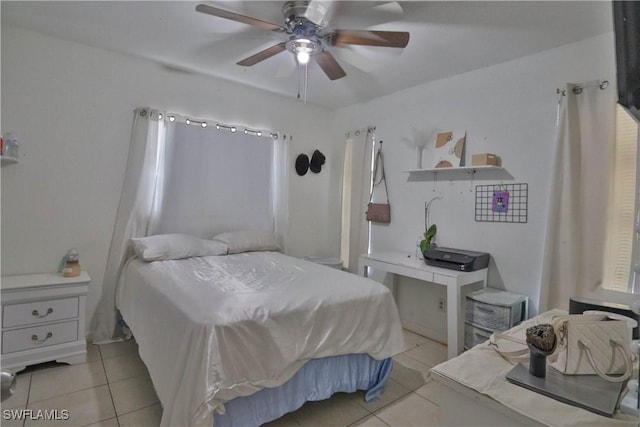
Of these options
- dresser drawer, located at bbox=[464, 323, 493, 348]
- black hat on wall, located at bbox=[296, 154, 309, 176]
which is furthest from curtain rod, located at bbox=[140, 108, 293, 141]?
dresser drawer, located at bbox=[464, 323, 493, 348]

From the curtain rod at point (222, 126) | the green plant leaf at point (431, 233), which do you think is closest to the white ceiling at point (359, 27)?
the curtain rod at point (222, 126)

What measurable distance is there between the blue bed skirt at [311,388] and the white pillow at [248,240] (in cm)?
166

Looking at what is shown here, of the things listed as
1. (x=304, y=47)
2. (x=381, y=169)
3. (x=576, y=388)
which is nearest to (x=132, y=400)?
(x=576, y=388)

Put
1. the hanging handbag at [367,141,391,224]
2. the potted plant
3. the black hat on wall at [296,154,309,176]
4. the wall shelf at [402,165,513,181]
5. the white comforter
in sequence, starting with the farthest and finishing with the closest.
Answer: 1. the black hat on wall at [296,154,309,176]
2. the hanging handbag at [367,141,391,224]
3. the potted plant
4. the wall shelf at [402,165,513,181]
5. the white comforter

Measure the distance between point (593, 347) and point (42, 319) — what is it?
3.15 meters

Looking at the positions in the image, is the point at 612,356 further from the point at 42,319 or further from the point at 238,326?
the point at 42,319

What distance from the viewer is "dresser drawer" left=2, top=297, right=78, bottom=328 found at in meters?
2.21

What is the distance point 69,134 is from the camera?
2682 mm

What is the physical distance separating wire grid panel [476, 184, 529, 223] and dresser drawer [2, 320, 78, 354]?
338cm

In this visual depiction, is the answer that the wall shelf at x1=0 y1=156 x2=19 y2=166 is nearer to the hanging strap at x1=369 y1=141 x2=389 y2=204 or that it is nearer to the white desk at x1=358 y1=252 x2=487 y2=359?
the white desk at x1=358 y1=252 x2=487 y2=359

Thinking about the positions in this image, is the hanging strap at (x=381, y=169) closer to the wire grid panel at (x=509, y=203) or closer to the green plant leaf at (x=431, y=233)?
the green plant leaf at (x=431, y=233)

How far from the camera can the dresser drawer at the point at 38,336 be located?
2211 mm

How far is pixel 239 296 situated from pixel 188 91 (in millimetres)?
2354

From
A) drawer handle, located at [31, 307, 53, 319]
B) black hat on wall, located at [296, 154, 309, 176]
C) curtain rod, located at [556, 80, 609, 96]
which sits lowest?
drawer handle, located at [31, 307, 53, 319]
